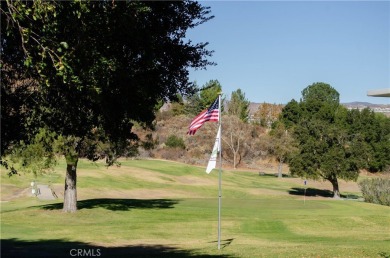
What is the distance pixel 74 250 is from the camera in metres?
19.4

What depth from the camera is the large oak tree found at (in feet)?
25.2

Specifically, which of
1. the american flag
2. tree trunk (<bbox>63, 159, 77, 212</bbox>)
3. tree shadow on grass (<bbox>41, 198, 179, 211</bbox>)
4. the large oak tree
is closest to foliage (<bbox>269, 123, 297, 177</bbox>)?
tree shadow on grass (<bbox>41, 198, 179, 211</bbox>)

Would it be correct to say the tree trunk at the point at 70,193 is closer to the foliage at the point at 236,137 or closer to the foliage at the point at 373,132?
the foliage at the point at 373,132

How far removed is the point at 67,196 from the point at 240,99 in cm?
8567

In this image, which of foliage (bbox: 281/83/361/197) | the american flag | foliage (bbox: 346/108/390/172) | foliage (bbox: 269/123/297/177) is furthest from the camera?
foliage (bbox: 346/108/390/172)

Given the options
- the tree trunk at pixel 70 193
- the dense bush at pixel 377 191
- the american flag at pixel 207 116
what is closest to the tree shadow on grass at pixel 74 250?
the american flag at pixel 207 116

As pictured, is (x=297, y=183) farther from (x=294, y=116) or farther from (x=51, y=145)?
(x=51, y=145)

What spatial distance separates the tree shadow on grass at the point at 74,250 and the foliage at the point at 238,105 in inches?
3179

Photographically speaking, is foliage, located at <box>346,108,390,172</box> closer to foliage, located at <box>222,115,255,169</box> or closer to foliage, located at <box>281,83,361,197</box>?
foliage, located at <box>222,115,255,169</box>

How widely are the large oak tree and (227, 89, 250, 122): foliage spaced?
89.6 meters

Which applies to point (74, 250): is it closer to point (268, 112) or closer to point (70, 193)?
point (70, 193)

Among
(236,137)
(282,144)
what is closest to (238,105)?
(236,137)

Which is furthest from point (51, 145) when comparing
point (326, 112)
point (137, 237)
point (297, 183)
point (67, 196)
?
point (326, 112)

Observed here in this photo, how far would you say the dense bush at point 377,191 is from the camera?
2055 inches
